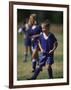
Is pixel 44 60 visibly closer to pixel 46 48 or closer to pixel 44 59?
pixel 44 59

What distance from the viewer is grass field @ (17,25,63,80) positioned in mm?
2037

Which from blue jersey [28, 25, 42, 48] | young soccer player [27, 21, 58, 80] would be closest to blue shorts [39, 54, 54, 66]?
young soccer player [27, 21, 58, 80]

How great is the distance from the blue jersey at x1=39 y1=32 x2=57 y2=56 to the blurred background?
0.15 ft

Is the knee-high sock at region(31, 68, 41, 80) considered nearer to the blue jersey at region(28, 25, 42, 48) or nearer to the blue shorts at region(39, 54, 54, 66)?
the blue shorts at region(39, 54, 54, 66)

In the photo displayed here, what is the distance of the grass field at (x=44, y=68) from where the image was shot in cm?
204

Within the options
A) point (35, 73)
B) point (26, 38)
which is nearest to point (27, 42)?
point (26, 38)

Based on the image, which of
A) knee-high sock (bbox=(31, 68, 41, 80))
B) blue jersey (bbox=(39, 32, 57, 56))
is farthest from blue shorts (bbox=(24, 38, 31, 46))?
knee-high sock (bbox=(31, 68, 41, 80))

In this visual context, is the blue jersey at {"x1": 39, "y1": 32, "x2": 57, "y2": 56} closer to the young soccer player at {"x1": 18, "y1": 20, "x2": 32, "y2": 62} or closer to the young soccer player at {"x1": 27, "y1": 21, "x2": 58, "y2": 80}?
the young soccer player at {"x1": 27, "y1": 21, "x2": 58, "y2": 80}

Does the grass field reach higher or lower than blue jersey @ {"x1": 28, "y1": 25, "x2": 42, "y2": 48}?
lower

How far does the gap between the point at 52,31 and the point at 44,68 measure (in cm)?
36

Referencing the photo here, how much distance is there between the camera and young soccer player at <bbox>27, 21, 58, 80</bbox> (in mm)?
2111

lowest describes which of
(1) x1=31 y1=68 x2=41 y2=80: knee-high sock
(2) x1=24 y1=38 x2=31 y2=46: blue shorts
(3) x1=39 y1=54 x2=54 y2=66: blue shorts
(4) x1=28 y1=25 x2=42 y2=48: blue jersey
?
(1) x1=31 y1=68 x2=41 y2=80: knee-high sock

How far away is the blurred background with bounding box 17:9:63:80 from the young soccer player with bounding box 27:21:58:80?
0.12 ft

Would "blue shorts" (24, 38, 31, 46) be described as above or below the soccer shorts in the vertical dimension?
above
